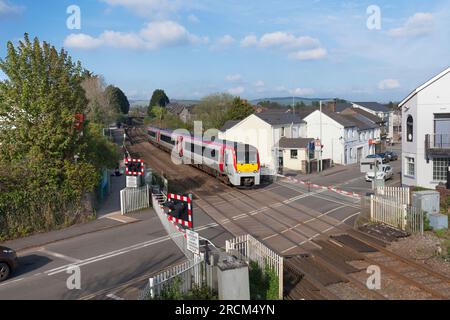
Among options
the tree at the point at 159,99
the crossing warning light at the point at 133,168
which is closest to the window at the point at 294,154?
the crossing warning light at the point at 133,168

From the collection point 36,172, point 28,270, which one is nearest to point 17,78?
point 36,172

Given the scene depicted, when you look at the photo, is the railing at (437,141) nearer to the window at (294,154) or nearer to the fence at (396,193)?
the fence at (396,193)

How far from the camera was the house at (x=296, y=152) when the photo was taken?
42.4m

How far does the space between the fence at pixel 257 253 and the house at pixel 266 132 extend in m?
29.5

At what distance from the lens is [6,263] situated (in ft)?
42.2

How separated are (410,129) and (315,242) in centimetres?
1605

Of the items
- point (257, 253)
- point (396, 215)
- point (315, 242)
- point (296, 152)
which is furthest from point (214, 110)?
point (257, 253)

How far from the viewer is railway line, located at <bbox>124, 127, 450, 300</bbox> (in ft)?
39.2

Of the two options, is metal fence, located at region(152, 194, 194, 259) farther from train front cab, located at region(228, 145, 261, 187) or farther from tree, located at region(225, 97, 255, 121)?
tree, located at region(225, 97, 255, 121)

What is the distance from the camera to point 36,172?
724 inches

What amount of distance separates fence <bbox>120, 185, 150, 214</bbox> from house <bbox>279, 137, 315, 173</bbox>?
21852 mm
